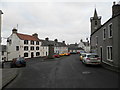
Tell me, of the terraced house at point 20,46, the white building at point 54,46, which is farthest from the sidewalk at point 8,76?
the white building at point 54,46

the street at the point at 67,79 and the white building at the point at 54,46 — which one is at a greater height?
the white building at the point at 54,46

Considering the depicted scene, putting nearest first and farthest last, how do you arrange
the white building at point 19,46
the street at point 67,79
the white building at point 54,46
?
1. the street at point 67,79
2. the white building at point 19,46
3. the white building at point 54,46

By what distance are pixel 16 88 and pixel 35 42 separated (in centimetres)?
4009

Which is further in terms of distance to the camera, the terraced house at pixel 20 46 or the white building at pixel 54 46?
the white building at pixel 54 46

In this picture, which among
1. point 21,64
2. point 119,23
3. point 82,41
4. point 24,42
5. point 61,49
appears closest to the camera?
point 119,23

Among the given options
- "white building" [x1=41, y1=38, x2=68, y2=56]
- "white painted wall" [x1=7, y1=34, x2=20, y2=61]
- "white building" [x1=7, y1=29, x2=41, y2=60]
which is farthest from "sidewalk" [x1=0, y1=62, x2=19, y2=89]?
"white building" [x1=41, y1=38, x2=68, y2=56]

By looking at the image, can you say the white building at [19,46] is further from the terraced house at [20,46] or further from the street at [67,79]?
the street at [67,79]

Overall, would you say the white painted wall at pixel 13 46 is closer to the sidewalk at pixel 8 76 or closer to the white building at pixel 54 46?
the white building at pixel 54 46

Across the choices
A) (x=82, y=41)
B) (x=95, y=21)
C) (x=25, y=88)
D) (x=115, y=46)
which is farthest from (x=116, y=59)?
(x=82, y=41)

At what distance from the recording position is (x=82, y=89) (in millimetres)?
5898

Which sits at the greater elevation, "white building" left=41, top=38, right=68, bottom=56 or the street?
"white building" left=41, top=38, right=68, bottom=56

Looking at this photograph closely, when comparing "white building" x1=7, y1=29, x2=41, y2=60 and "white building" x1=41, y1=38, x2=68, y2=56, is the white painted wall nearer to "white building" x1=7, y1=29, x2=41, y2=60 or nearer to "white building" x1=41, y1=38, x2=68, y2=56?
"white building" x1=7, y1=29, x2=41, y2=60

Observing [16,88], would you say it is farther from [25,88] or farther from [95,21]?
[95,21]

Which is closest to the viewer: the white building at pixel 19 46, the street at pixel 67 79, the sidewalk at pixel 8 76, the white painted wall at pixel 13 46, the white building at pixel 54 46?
the street at pixel 67 79
